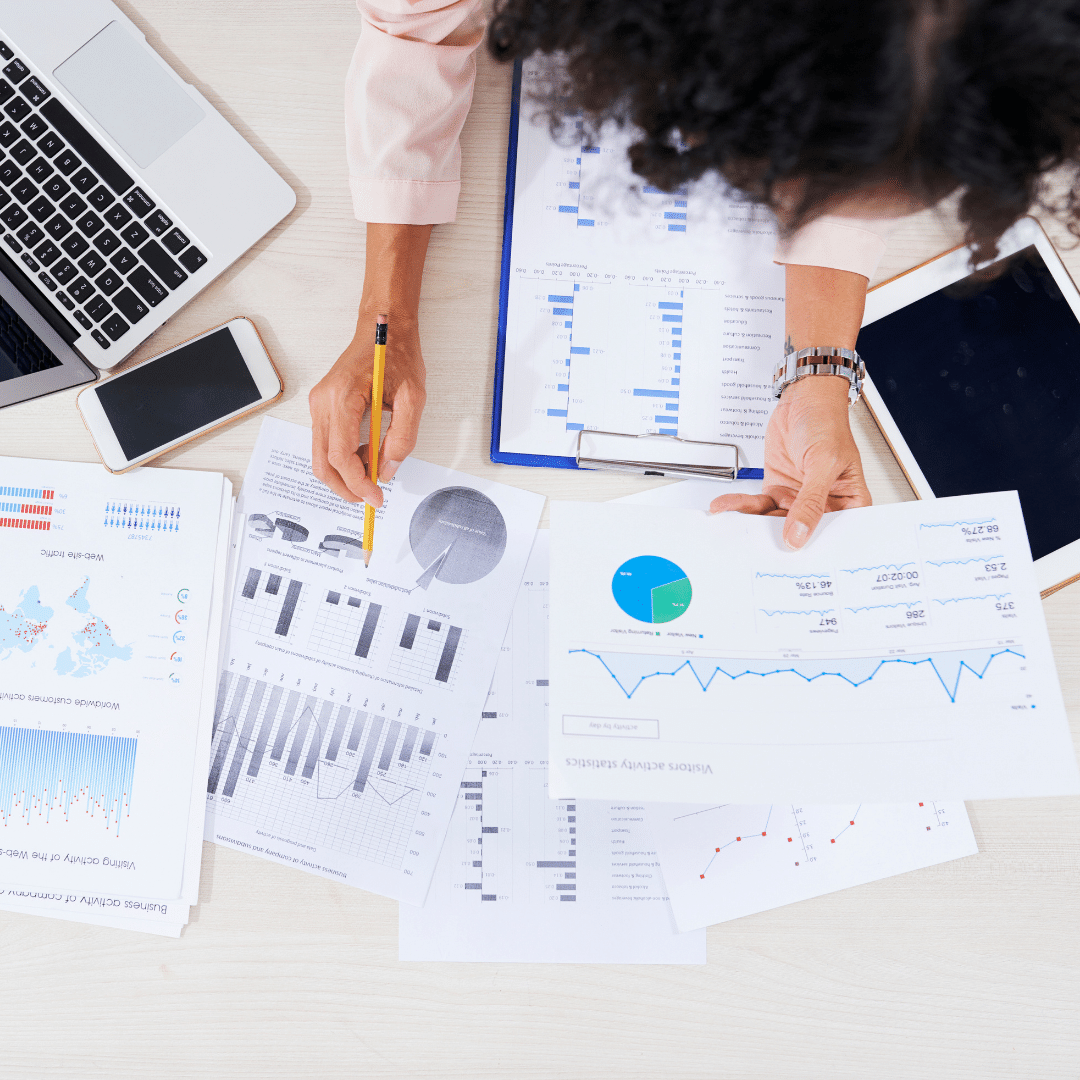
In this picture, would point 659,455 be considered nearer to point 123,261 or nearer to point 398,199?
point 398,199

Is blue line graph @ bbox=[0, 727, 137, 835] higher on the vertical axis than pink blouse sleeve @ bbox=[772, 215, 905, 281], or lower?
lower

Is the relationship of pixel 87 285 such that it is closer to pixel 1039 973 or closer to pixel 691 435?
pixel 691 435

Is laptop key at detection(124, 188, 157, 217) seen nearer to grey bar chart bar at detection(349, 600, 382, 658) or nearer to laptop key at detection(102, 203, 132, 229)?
laptop key at detection(102, 203, 132, 229)

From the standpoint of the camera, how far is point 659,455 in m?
0.72

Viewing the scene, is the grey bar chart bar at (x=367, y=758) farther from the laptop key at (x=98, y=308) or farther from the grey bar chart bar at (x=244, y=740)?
the laptop key at (x=98, y=308)

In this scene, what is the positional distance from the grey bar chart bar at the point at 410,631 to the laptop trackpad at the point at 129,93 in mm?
457

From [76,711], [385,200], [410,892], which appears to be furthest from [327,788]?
[385,200]

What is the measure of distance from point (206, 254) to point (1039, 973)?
3.11 feet

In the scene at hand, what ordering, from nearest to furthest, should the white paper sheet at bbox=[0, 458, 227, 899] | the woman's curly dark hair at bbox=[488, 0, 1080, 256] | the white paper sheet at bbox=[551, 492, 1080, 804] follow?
the woman's curly dark hair at bbox=[488, 0, 1080, 256], the white paper sheet at bbox=[551, 492, 1080, 804], the white paper sheet at bbox=[0, 458, 227, 899]

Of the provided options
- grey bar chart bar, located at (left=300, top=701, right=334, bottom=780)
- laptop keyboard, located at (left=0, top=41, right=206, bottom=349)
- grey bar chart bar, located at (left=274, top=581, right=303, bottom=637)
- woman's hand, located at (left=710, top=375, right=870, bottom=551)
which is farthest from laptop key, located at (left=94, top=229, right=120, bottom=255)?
woman's hand, located at (left=710, top=375, right=870, bottom=551)

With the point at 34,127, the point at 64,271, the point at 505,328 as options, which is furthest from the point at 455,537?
the point at 34,127

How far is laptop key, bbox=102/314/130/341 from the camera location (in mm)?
700

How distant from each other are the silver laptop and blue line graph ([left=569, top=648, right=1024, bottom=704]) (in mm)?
478

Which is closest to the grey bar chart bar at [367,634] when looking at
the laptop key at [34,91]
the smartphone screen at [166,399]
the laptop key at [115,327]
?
the smartphone screen at [166,399]
